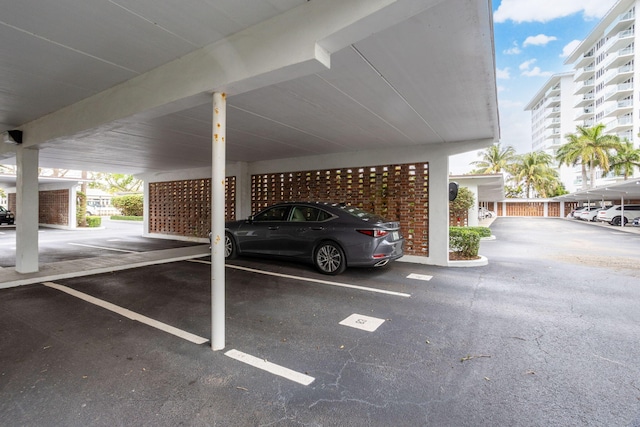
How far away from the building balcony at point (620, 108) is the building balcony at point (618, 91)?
753mm

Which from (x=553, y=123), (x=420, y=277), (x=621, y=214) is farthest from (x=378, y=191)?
(x=553, y=123)

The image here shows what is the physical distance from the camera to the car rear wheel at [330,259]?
6086 millimetres

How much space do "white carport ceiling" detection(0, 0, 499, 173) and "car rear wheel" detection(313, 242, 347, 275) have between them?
7.75 feet

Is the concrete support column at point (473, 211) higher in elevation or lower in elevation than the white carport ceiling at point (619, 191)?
lower

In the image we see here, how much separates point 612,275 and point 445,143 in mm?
4363

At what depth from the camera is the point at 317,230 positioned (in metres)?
6.34

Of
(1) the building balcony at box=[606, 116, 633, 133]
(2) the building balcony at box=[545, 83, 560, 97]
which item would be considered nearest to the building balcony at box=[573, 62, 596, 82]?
(2) the building balcony at box=[545, 83, 560, 97]

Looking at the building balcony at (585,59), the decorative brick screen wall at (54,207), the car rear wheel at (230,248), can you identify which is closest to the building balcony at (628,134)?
the building balcony at (585,59)

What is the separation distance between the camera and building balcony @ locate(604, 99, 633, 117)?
131 feet

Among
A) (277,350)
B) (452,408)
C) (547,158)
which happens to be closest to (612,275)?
(452,408)

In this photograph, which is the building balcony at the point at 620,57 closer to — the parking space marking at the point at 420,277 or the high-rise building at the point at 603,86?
the high-rise building at the point at 603,86

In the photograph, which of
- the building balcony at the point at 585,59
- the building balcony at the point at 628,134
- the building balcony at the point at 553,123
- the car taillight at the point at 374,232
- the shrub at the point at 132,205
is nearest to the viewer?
the car taillight at the point at 374,232

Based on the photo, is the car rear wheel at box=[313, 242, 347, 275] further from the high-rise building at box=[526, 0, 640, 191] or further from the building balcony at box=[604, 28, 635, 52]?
the building balcony at box=[604, 28, 635, 52]

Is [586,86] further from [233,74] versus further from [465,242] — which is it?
[233,74]
